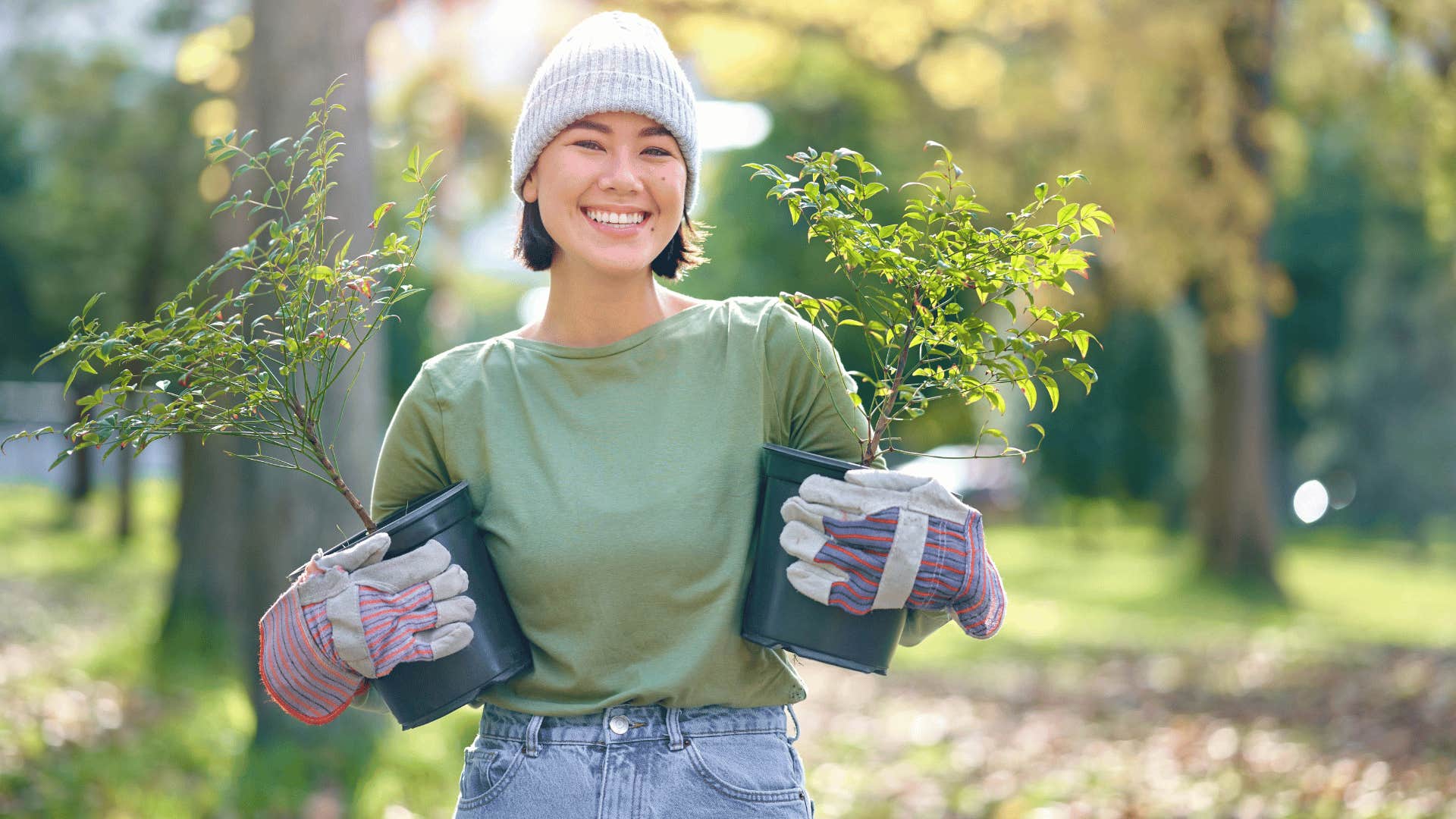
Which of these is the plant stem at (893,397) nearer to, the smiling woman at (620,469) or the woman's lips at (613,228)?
the smiling woman at (620,469)

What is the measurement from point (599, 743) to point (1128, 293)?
34.6 ft

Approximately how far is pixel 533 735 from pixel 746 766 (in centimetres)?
30

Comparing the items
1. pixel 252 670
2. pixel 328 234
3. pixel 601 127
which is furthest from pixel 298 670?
pixel 252 670

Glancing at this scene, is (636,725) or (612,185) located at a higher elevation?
(612,185)

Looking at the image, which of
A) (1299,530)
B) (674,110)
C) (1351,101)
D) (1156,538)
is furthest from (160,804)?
(1299,530)

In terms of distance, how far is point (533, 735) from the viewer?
192 cm

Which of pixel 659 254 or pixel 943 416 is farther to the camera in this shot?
pixel 943 416

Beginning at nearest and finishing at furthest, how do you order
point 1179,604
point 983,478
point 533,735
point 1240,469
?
point 533,735 → point 1179,604 → point 1240,469 → point 983,478

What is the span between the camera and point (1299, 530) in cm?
2544

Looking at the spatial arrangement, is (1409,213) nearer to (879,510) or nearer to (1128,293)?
(1128,293)

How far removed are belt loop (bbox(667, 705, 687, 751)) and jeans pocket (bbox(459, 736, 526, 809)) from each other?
0.21 m

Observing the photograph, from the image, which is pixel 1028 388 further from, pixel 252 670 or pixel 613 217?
pixel 252 670

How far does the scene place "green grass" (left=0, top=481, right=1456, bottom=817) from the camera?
4883mm

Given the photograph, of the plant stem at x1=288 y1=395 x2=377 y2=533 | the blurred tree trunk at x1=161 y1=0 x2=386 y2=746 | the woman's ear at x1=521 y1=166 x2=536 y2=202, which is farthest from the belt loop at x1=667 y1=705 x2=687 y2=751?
the blurred tree trunk at x1=161 y1=0 x2=386 y2=746
